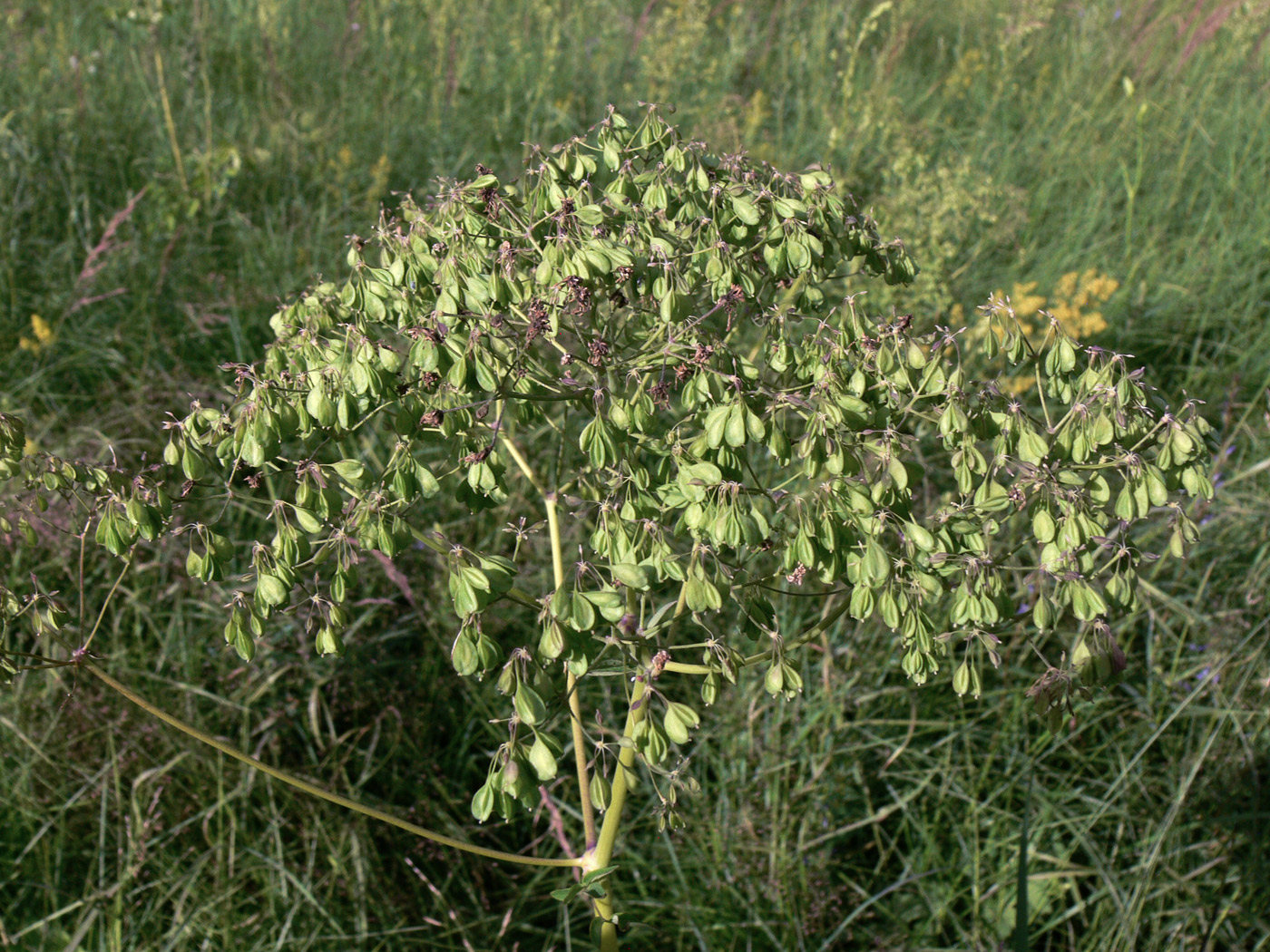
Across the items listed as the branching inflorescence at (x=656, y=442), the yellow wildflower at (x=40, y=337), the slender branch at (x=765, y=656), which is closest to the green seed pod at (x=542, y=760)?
the branching inflorescence at (x=656, y=442)

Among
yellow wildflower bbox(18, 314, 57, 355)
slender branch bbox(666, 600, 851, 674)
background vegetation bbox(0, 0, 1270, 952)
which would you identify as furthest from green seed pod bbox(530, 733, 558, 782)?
yellow wildflower bbox(18, 314, 57, 355)

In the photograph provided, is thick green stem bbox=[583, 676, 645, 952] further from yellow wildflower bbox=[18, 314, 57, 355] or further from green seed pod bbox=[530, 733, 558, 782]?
yellow wildflower bbox=[18, 314, 57, 355]

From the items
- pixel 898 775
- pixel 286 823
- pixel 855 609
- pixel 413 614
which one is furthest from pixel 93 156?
pixel 855 609

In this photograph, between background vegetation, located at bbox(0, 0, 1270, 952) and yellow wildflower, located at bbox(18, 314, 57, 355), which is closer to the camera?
background vegetation, located at bbox(0, 0, 1270, 952)

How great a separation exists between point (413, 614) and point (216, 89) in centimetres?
346

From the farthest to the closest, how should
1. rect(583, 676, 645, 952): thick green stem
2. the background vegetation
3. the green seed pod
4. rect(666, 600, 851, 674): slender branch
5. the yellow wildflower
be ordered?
the yellow wildflower < the background vegetation < rect(583, 676, 645, 952): thick green stem < rect(666, 600, 851, 674): slender branch < the green seed pod

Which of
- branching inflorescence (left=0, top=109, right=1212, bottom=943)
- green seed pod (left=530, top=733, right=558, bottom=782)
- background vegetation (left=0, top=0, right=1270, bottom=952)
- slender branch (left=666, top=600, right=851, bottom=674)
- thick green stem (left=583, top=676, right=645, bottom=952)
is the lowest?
background vegetation (left=0, top=0, right=1270, bottom=952)

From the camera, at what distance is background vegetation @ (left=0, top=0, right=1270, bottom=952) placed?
232 centimetres

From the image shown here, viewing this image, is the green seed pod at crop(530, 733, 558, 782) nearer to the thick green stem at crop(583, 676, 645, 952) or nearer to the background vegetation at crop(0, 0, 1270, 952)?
the thick green stem at crop(583, 676, 645, 952)

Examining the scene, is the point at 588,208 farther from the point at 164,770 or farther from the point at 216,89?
the point at 216,89

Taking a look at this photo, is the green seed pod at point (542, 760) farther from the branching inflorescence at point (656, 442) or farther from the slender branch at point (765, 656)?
the slender branch at point (765, 656)

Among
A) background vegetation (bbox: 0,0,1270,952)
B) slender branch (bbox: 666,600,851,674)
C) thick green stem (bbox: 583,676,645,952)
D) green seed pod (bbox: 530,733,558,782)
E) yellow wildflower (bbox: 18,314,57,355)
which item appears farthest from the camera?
yellow wildflower (bbox: 18,314,57,355)

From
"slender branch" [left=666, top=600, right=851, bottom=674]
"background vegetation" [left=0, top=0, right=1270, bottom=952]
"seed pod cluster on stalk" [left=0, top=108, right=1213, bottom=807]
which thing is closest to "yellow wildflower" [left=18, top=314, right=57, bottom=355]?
"background vegetation" [left=0, top=0, right=1270, bottom=952]

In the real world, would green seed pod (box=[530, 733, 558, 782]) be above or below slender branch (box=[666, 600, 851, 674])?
above
